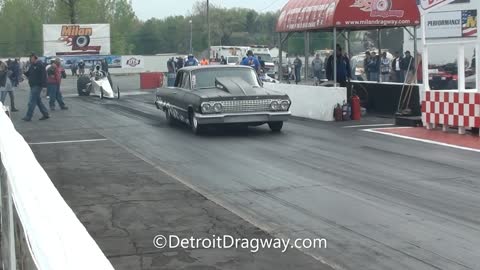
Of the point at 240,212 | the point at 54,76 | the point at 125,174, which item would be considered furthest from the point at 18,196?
the point at 54,76

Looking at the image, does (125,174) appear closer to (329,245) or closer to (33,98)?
(329,245)

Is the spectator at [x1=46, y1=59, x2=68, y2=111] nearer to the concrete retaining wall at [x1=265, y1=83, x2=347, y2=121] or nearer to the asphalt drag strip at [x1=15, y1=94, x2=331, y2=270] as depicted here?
the concrete retaining wall at [x1=265, y1=83, x2=347, y2=121]

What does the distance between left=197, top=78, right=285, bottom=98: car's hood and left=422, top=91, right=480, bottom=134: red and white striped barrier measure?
10.4 feet

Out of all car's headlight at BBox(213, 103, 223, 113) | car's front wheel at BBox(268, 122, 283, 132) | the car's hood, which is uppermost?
the car's hood

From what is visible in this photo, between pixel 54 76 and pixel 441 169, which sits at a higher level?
pixel 54 76

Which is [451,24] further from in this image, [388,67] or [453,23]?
[388,67]

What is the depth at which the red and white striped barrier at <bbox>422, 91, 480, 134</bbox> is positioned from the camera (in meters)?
13.6

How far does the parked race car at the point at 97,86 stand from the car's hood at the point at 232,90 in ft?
47.5

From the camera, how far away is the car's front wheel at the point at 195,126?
14094 millimetres

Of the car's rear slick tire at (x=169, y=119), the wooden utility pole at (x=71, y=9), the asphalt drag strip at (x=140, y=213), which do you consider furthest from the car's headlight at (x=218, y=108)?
the wooden utility pole at (x=71, y=9)

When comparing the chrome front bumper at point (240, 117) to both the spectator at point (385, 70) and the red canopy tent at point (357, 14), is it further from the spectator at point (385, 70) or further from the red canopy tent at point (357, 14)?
the spectator at point (385, 70)

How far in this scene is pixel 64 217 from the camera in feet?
8.75

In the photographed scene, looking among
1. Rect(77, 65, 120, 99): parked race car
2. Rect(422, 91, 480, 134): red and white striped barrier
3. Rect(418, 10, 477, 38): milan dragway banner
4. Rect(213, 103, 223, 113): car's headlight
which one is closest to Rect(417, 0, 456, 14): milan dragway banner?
Rect(422, 91, 480, 134): red and white striped barrier

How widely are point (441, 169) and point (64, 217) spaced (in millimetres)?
8183
